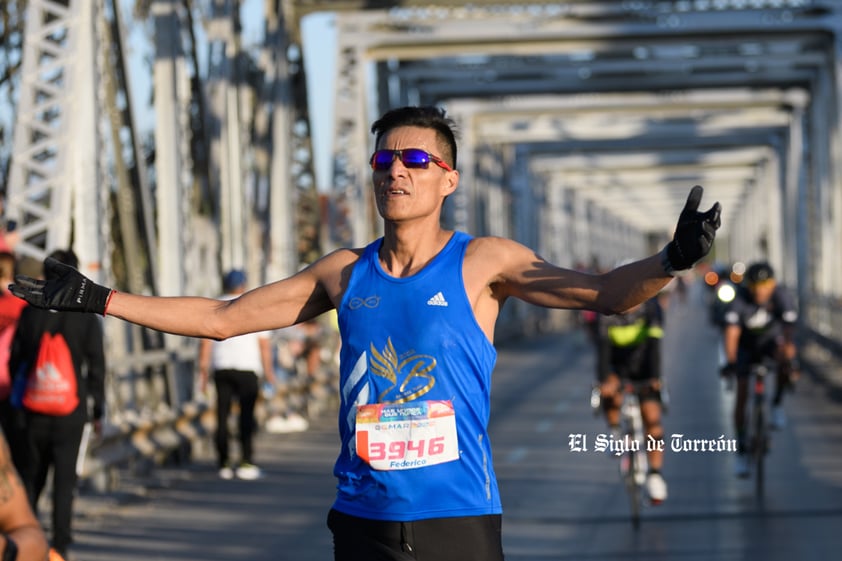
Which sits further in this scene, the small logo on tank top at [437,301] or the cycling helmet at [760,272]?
the cycling helmet at [760,272]

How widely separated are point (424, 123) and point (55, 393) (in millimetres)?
5216

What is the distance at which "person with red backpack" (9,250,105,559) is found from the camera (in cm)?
944

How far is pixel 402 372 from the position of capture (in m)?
4.48

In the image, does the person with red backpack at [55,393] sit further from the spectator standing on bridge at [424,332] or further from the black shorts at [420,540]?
the black shorts at [420,540]

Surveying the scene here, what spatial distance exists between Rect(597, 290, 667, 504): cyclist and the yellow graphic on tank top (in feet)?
24.7

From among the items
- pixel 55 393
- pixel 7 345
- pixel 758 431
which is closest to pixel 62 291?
pixel 55 393

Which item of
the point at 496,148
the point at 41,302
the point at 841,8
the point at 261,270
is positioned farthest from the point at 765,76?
the point at 41,302

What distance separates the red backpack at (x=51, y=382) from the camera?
30.9ft

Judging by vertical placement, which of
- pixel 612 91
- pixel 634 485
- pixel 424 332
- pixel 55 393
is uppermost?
pixel 612 91

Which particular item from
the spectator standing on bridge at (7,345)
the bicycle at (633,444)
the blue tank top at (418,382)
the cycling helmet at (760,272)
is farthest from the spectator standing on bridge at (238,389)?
the blue tank top at (418,382)

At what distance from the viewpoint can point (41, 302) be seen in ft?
15.3

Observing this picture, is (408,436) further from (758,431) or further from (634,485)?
(758,431)

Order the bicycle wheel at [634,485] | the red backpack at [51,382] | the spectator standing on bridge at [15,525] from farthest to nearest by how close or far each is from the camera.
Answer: the bicycle wheel at [634,485], the red backpack at [51,382], the spectator standing on bridge at [15,525]

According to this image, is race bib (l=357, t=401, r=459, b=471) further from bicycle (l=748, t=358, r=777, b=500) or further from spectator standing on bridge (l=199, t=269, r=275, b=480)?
spectator standing on bridge (l=199, t=269, r=275, b=480)
